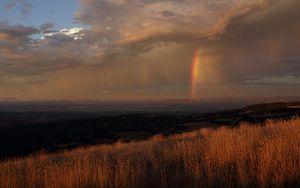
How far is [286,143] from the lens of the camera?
972cm

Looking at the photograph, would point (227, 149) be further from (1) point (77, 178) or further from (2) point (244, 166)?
(1) point (77, 178)

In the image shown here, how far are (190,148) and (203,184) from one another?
11.9 ft

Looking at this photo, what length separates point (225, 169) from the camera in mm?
8594

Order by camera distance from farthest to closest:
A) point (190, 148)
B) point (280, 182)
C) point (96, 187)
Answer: point (190, 148) < point (96, 187) < point (280, 182)

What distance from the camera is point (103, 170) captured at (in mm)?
8891

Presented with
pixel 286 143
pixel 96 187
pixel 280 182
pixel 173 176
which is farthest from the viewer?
pixel 286 143

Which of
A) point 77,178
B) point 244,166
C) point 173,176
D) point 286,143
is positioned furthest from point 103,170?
point 286,143

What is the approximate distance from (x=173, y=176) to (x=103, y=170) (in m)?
1.62

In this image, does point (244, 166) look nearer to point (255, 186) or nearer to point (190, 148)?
point (255, 186)

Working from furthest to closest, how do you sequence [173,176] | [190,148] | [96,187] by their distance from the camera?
[190,148], [173,176], [96,187]

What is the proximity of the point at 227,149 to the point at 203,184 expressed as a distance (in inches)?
89.9

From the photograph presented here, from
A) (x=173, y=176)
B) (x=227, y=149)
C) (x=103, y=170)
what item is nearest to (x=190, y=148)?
(x=227, y=149)

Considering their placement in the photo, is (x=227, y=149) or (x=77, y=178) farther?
(x=227, y=149)

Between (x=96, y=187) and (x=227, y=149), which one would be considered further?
(x=227, y=149)
